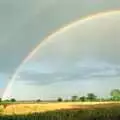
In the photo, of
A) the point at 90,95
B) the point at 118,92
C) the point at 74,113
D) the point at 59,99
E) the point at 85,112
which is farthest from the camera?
the point at 118,92

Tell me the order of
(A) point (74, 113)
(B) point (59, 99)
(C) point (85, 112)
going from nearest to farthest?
(A) point (74, 113) → (C) point (85, 112) → (B) point (59, 99)

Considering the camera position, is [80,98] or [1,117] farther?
[80,98]

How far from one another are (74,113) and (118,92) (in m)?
109

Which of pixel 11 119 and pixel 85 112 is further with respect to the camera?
pixel 85 112

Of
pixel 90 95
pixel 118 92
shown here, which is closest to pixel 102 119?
pixel 90 95

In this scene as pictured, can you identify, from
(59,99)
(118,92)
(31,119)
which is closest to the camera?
(31,119)

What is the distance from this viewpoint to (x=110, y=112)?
4672 centimetres

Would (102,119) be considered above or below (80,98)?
below

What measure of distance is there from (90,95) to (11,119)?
315ft

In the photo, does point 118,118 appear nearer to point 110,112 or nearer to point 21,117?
point 110,112

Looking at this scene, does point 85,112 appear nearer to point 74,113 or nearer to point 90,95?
point 74,113

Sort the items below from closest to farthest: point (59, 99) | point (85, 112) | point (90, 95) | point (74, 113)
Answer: point (74, 113) < point (85, 112) < point (59, 99) < point (90, 95)

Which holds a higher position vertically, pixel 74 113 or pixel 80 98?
pixel 80 98

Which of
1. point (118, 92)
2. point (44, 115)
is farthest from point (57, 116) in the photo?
point (118, 92)
